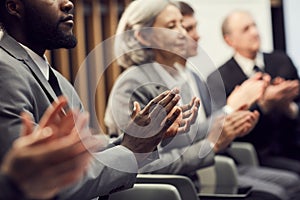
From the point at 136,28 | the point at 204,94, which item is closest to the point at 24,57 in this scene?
the point at 136,28

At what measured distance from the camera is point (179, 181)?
7.65ft

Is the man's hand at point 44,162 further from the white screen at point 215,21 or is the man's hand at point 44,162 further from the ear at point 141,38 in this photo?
the white screen at point 215,21

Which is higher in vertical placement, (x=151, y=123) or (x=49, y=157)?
(x=49, y=157)

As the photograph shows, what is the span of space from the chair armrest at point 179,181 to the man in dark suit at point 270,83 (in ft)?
4.09

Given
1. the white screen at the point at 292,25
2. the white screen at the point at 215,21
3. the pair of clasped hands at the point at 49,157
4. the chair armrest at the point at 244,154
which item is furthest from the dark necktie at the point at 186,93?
the white screen at the point at 292,25

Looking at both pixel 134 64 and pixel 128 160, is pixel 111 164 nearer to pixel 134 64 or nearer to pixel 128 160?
pixel 128 160

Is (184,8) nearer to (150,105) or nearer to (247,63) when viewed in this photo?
(247,63)

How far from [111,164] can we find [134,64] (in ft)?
3.46

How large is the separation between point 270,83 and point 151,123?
2186 millimetres

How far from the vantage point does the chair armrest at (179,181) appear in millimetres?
2332

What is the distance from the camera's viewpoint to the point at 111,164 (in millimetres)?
1683

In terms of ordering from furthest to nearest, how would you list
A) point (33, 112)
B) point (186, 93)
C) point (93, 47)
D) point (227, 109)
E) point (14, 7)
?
point (93, 47) < point (227, 109) < point (186, 93) < point (14, 7) < point (33, 112)

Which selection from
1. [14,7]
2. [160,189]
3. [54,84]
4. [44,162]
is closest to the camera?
[44,162]

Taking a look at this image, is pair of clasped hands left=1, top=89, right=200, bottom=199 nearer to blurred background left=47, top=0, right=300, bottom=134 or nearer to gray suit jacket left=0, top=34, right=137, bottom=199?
gray suit jacket left=0, top=34, right=137, bottom=199
